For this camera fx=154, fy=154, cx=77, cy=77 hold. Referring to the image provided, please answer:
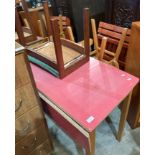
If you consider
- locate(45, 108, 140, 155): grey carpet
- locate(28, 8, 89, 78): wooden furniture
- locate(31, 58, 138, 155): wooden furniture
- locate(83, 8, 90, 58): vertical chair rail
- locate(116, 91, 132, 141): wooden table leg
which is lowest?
locate(45, 108, 140, 155): grey carpet

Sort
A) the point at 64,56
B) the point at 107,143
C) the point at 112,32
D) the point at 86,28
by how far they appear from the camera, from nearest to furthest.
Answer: the point at 86,28 < the point at 64,56 < the point at 107,143 < the point at 112,32

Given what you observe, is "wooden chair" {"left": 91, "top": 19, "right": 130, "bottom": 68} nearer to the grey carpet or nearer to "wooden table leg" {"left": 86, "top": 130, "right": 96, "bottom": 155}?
the grey carpet

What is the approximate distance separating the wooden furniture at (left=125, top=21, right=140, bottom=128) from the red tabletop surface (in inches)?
8.4

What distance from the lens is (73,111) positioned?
860 millimetres

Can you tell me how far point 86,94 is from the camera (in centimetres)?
97

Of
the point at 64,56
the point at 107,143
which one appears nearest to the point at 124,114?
the point at 107,143

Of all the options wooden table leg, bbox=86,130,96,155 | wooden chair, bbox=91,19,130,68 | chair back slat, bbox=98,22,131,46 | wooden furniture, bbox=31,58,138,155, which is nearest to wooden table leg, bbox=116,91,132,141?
wooden furniture, bbox=31,58,138,155

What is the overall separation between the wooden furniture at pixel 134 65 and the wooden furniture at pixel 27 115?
806mm

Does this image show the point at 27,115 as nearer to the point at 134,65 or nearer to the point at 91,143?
the point at 91,143

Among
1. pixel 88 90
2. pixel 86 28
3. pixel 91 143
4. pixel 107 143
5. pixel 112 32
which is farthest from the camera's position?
pixel 112 32

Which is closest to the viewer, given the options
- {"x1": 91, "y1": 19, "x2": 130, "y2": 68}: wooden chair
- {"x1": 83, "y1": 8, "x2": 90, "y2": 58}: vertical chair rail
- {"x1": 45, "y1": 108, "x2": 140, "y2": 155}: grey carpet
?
{"x1": 83, "y1": 8, "x2": 90, "y2": 58}: vertical chair rail

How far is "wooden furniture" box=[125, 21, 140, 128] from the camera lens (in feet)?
3.80

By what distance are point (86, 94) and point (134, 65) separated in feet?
1.82
